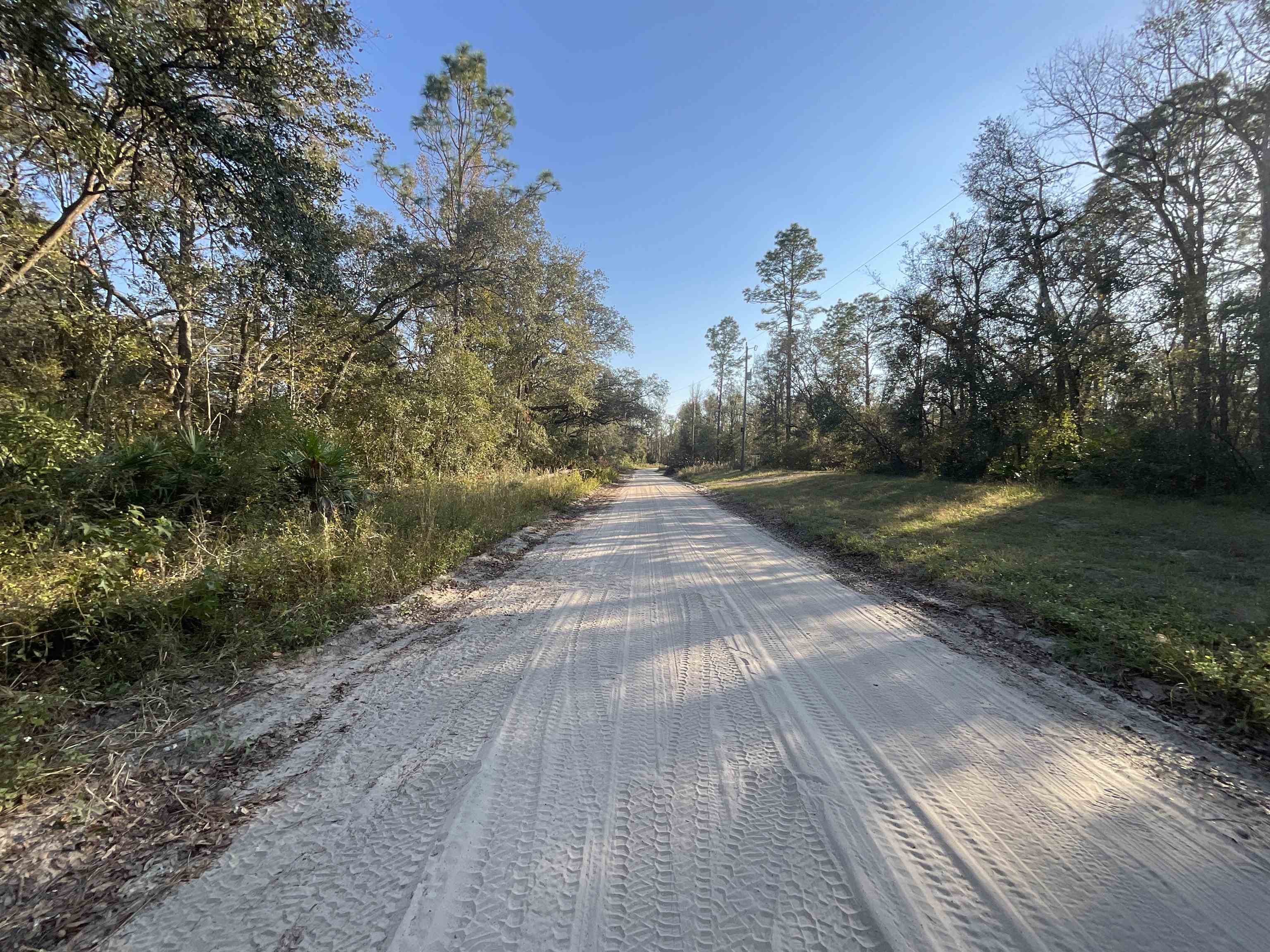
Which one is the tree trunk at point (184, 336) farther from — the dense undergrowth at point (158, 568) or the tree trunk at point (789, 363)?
the tree trunk at point (789, 363)

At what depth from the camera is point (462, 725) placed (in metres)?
2.69

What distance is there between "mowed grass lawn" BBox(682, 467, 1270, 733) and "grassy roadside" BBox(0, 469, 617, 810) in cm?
612

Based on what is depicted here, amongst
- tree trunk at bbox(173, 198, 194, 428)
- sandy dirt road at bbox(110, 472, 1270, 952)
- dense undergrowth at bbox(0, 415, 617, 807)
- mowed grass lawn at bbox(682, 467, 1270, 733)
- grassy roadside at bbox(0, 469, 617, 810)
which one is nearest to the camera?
sandy dirt road at bbox(110, 472, 1270, 952)

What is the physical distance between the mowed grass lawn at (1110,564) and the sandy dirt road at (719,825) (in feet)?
3.70

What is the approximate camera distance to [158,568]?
149 inches

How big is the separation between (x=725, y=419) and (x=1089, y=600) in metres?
49.0

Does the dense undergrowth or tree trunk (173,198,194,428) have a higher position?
tree trunk (173,198,194,428)

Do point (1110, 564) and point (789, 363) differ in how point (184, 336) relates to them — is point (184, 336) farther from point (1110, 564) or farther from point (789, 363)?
point (789, 363)

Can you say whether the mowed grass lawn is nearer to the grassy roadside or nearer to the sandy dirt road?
the sandy dirt road

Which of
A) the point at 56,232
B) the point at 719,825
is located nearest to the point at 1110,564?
the point at 719,825

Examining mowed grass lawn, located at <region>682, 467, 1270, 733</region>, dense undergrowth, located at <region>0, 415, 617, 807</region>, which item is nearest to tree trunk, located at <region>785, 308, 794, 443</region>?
mowed grass lawn, located at <region>682, 467, 1270, 733</region>

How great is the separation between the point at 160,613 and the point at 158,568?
0.66 metres

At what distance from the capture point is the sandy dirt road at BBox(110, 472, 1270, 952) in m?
1.52

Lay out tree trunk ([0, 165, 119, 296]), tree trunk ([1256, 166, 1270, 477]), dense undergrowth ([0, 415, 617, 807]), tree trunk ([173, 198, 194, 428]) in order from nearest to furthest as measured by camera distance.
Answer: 1. dense undergrowth ([0, 415, 617, 807])
2. tree trunk ([0, 165, 119, 296])
3. tree trunk ([173, 198, 194, 428])
4. tree trunk ([1256, 166, 1270, 477])
